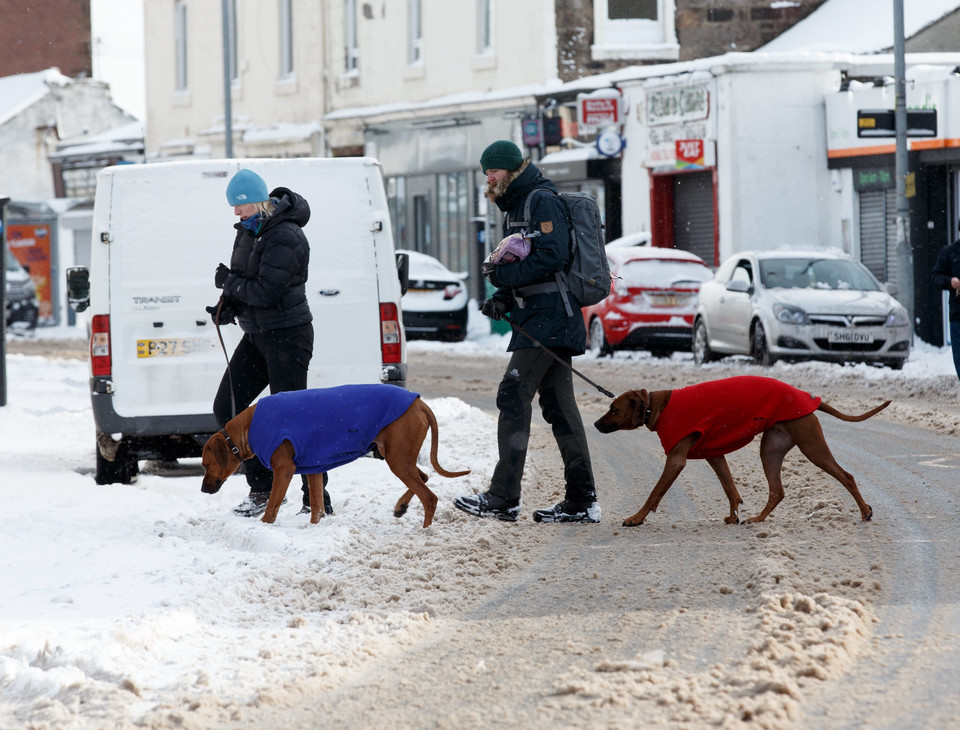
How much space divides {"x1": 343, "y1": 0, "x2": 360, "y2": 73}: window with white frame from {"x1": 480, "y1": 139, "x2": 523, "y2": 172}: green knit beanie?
1161 inches

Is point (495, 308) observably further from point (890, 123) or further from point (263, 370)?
point (890, 123)

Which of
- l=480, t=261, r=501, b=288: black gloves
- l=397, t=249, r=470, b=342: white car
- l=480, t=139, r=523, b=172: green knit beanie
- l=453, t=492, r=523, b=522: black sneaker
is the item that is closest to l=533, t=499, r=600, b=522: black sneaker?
l=453, t=492, r=523, b=522: black sneaker

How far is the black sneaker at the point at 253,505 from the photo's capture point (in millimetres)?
8203

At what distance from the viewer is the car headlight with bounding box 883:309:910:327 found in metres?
18.0

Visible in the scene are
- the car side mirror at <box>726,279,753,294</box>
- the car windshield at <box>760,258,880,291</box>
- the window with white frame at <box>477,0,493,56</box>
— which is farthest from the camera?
the window with white frame at <box>477,0,493,56</box>

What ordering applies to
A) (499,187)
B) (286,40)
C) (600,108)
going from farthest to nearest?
(286,40) → (600,108) → (499,187)

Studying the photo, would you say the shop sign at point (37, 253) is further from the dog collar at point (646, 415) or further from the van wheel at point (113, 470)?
the dog collar at point (646, 415)

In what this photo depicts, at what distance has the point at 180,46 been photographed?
42.7 meters

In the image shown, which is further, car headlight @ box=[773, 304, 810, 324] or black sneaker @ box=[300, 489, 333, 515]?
car headlight @ box=[773, 304, 810, 324]

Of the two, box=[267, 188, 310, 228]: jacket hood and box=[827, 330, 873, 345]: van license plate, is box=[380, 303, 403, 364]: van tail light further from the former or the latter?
box=[827, 330, 873, 345]: van license plate

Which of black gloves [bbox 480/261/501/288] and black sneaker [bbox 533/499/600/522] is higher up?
black gloves [bbox 480/261/501/288]

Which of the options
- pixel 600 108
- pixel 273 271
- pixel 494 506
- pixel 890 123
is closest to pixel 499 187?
pixel 273 271

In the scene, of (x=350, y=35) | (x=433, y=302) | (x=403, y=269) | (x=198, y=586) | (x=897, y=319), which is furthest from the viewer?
(x=350, y=35)

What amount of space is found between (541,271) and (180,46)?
37.1 meters
